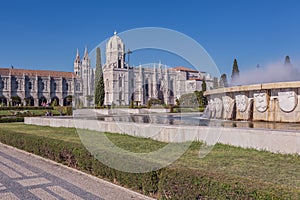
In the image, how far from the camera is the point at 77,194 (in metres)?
5.09

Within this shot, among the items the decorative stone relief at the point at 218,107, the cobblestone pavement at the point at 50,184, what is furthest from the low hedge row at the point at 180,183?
the decorative stone relief at the point at 218,107

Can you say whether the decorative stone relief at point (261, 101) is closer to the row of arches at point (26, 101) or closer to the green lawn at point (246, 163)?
the green lawn at point (246, 163)

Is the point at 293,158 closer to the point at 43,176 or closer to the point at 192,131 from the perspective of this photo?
the point at 192,131

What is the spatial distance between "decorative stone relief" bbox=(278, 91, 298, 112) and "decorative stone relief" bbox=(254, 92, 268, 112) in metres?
0.54

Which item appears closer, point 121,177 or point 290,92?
point 121,177

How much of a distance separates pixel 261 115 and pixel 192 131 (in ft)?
11.0

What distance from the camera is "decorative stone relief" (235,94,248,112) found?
34.7 feet

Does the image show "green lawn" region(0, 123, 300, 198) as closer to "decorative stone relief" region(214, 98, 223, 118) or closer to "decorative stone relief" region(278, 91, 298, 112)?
"decorative stone relief" region(278, 91, 298, 112)

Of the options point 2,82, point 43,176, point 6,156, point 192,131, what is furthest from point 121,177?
point 2,82

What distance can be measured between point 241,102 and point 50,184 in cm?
718

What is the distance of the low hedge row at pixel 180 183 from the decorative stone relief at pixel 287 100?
5.86 metres

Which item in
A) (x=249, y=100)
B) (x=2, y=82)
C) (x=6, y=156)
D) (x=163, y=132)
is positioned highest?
(x=2, y=82)

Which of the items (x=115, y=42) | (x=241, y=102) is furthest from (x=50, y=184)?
(x=241, y=102)

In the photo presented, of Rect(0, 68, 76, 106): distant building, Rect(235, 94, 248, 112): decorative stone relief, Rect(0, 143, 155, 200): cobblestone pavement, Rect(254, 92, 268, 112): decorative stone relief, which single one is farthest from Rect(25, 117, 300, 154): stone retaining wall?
Rect(0, 68, 76, 106): distant building
